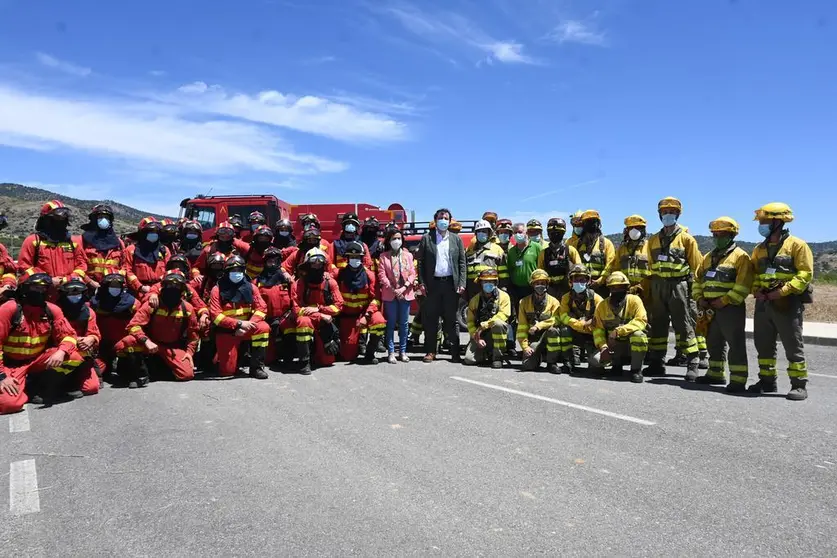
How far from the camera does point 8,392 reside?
6516 mm

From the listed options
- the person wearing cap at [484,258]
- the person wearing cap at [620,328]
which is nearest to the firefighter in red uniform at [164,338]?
the person wearing cap at [484,258]

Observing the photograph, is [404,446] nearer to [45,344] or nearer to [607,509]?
[607,509]

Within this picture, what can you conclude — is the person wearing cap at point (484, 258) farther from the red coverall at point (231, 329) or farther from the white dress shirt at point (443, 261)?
the red coverall at point (231, 329)

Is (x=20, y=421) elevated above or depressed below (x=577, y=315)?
below

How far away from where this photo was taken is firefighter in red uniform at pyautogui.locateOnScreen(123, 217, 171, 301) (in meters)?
8.93

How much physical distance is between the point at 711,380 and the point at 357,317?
5.25 meters

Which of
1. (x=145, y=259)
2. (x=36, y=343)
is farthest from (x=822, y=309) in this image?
(x=36, y=343)

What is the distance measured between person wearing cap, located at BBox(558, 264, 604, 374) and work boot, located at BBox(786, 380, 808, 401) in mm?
2549

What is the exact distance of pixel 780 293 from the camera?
7.01 metres

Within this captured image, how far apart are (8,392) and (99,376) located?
190 centimetres

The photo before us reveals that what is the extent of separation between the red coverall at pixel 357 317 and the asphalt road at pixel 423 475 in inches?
97.1

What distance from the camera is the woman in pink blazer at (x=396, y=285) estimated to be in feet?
32.2

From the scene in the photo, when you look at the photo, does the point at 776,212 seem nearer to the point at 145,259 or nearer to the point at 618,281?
the point at 618,281

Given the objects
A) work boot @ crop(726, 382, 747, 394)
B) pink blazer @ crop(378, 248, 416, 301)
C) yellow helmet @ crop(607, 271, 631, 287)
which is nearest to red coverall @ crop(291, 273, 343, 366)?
pink blazer @ crop(378, 248, 416, 301)
